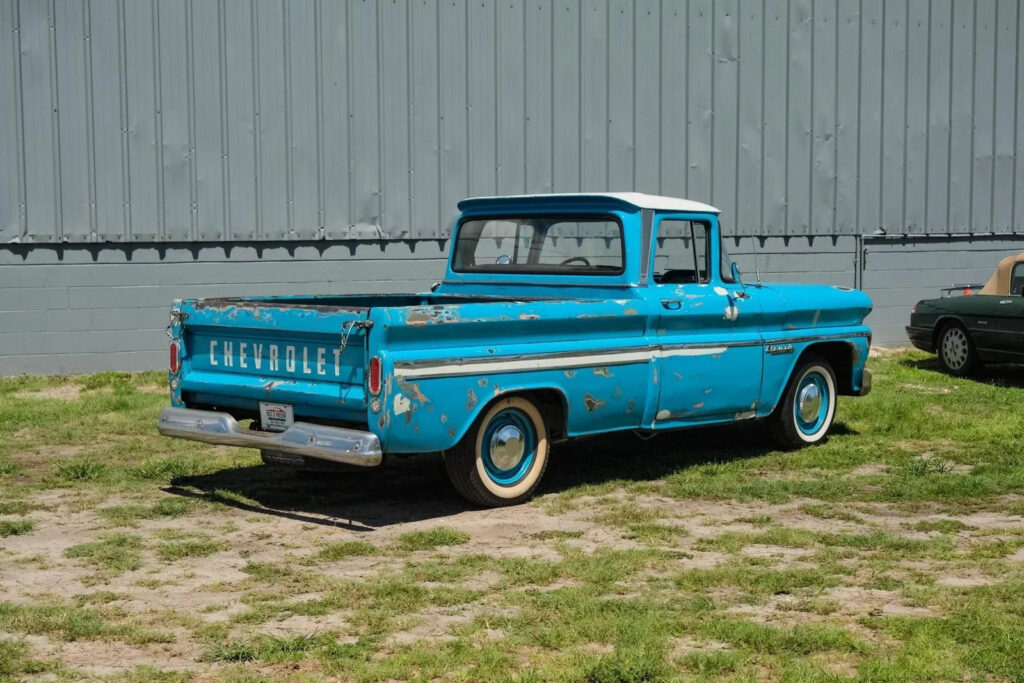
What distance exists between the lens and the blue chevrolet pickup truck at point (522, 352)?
7016 mm

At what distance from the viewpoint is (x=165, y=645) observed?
5035mm

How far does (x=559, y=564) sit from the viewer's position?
6.20 metres

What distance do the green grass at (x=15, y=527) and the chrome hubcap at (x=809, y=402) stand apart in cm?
534

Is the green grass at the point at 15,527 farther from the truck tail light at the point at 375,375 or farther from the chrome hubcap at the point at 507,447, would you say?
the chrome hubcap at the point at 507,447

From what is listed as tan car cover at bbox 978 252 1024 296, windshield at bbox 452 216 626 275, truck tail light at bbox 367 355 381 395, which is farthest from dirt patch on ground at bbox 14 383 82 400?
tan car cover at bbox 978 252 1024 296

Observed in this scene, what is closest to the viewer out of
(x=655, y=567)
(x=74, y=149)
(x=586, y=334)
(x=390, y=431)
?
(x=655, y=567)

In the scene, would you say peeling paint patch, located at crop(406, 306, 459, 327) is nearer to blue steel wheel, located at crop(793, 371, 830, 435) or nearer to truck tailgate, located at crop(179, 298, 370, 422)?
truck tailgate, located at crop(179, 298, 370, 422)

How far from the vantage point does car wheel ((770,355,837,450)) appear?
9.47 m

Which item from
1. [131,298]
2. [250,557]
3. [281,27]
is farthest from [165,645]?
[281,27]

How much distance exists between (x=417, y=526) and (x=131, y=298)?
729cm

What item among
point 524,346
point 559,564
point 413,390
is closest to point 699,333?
point 524,346

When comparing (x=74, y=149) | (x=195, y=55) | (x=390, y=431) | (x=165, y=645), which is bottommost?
(x=165, y=645)

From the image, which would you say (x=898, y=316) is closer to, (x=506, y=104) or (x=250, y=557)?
(x=506, y=104)

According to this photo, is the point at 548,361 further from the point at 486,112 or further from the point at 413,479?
the point at 486,112
